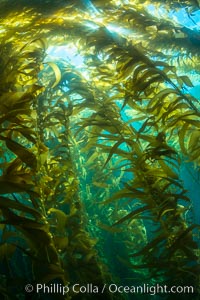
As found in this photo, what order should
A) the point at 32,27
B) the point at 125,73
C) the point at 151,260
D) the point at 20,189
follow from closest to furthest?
the point at 20,189 → the point at 151,260 → the point at 125,73 → the point at 32,27

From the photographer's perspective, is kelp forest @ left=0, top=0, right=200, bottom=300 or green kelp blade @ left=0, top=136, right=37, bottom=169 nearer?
green kelp blade @ left=0, top=136, right=37, bottom=169

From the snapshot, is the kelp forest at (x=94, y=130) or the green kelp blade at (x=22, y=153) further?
the kelp forest at (x=94, y=130)

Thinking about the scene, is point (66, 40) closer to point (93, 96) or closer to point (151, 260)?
point (93, 96)

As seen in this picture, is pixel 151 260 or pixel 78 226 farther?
pixel 78 226

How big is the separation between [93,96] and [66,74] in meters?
0.46

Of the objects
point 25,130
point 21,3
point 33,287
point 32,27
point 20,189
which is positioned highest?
point 21,3

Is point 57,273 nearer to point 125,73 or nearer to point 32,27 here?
point 125,73

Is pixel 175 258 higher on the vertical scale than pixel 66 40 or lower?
lower

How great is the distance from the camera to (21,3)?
8.51 ft

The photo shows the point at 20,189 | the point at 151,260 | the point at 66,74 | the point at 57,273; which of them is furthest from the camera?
the point at 66,74

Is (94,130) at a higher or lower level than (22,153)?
higher

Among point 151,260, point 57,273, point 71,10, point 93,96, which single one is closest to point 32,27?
point 71,10

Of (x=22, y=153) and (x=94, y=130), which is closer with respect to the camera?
(x=22, y=153)

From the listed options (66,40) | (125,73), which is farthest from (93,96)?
(66,40)
